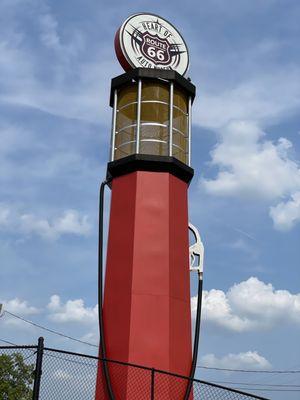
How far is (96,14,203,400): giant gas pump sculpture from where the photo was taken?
577 inches

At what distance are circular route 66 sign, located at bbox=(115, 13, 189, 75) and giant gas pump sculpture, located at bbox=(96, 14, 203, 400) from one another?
4 centimetres

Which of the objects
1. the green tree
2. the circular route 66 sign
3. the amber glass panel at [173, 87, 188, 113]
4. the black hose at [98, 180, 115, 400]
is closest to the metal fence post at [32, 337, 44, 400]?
the black hose at [98, 180, 115, 400]

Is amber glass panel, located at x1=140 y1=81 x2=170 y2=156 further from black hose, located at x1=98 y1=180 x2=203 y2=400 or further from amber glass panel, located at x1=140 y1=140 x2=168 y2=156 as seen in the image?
black hose, located at x1=98 y1=180 x2=203 y2=400

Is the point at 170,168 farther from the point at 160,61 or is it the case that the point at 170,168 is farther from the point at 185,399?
the point at 185,399

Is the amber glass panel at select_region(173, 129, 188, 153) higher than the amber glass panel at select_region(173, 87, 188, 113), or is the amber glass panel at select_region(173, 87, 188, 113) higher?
the amber glass panel at select_region(173, 87, 188, 113)

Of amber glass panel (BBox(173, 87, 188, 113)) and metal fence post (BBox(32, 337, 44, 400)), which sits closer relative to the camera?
metal fence post (BBox(32, 337, 44, 400))

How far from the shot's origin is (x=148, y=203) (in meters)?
15.9

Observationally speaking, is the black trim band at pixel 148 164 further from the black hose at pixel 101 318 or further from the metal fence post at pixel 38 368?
the metal fence post at pixel 38 368

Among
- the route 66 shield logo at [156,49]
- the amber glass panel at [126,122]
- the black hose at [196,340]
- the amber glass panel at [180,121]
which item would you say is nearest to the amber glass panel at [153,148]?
the amber glass panel at [126,122]

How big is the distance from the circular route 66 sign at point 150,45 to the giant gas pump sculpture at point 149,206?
4 centimetres

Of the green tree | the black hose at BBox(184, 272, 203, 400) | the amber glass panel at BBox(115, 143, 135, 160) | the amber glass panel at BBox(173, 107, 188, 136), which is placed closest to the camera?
the black hose at BBox(184, 272, 203, 400)

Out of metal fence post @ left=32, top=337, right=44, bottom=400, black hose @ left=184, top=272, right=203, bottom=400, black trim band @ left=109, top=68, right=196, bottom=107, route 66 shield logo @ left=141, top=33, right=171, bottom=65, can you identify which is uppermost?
route 66 shield logo @ left=141, top=33, right=171, bottom=65

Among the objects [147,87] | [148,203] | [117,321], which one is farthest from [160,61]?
[117,321]

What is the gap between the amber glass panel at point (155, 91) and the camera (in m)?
17.4
